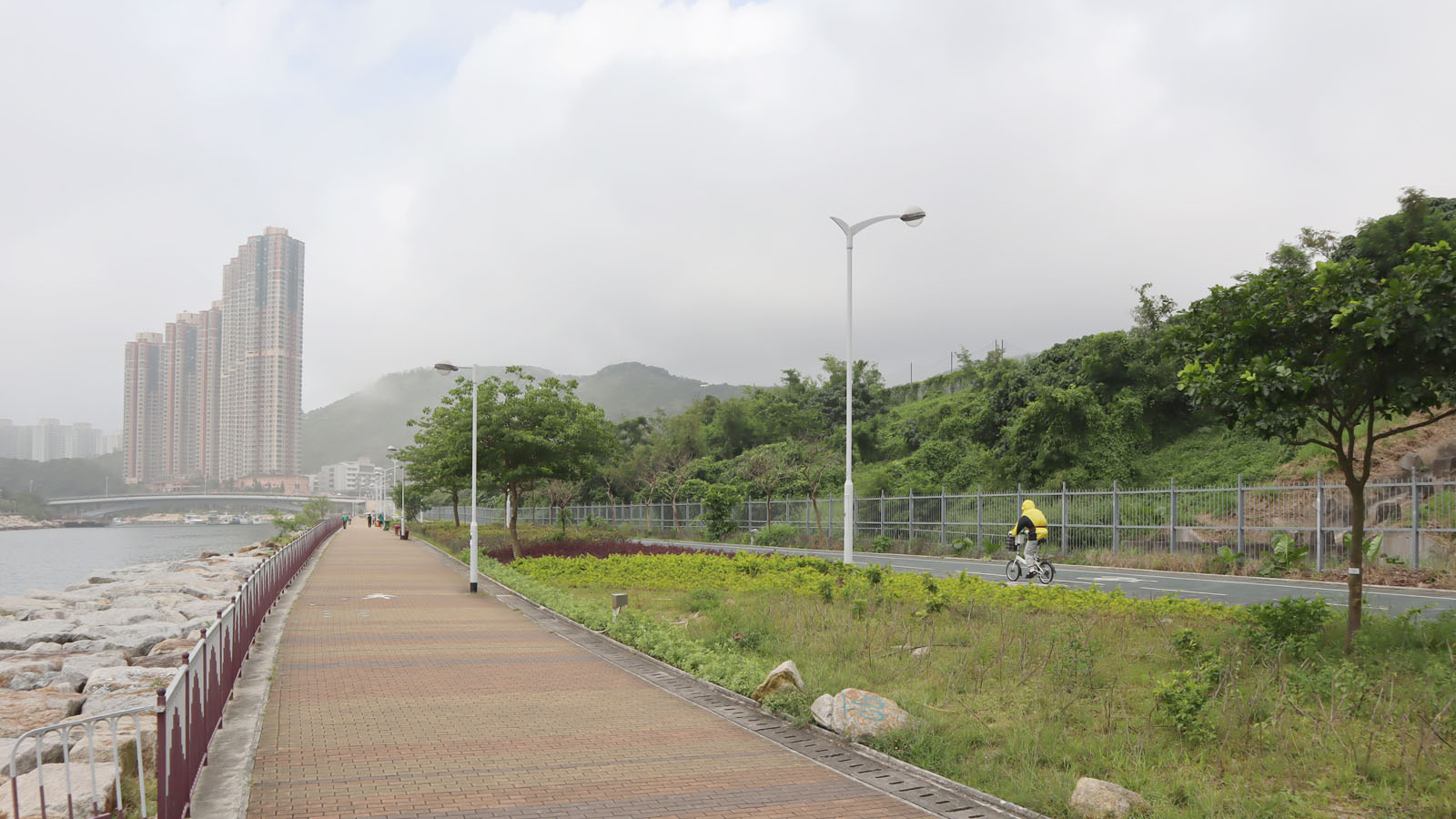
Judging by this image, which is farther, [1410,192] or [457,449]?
[1410,192]

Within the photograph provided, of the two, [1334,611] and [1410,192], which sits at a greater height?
[1410,192]

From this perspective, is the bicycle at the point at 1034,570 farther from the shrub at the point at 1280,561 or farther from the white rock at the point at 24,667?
the white rock at the point at 24,667

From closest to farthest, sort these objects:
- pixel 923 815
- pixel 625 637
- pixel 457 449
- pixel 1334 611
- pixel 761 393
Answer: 1. pixel 923 815
2. pixel 1334 611
3. pixel 625 637
4. pixel 457 449
5. pixel 761 393

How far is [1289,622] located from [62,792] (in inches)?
422

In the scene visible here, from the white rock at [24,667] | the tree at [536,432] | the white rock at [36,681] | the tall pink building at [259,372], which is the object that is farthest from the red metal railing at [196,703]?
Answer: the tall pink building at [259,372]

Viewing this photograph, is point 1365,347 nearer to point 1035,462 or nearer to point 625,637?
point 625,637

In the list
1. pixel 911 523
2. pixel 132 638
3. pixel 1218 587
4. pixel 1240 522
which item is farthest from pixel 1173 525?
pixel 132 638

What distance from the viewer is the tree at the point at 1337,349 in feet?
30.1

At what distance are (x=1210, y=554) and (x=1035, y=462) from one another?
52.8 feet

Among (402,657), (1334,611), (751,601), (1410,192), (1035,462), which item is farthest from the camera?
(1035,462)

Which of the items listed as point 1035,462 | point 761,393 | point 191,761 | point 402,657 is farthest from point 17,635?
point 761,393

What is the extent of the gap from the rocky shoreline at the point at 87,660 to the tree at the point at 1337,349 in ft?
34.2

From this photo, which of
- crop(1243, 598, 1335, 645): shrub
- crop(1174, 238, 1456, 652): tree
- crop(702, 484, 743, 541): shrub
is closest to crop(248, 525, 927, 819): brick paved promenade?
crop(1243, 598, 1335, 645): shrub

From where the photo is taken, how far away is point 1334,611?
11.2m
